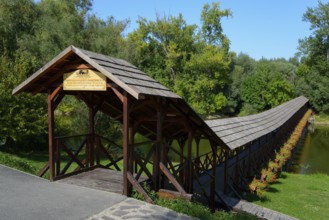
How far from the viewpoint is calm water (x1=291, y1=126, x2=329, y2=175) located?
23114 mm

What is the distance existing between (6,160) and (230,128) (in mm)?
8094

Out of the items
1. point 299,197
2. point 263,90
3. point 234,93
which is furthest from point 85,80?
point 263,90

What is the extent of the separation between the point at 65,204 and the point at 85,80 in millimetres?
2716

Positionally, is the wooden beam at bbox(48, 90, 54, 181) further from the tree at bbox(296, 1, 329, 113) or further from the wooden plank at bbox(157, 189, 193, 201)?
the tree at bbox(296, 1, 329, 113)

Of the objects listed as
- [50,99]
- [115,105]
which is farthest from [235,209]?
[50,99]

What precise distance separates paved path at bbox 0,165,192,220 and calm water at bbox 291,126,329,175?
1896cm

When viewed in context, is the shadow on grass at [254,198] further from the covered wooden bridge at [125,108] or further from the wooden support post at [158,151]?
the wooden support post at [158,151]

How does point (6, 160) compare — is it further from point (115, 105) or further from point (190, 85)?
point (190, 85)

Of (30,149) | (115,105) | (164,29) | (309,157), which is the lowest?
(309,157)

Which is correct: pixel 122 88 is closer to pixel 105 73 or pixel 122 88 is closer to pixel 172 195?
pixel 105 73

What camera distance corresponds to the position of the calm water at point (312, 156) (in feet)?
75.8

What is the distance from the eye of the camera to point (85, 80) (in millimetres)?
7285

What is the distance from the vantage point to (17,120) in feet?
53.0

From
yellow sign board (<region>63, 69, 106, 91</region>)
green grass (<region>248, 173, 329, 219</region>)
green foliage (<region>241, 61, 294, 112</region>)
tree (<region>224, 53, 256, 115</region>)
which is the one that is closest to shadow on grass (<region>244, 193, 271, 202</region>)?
green grass (<region>248, 173, 329, 219</region>)
